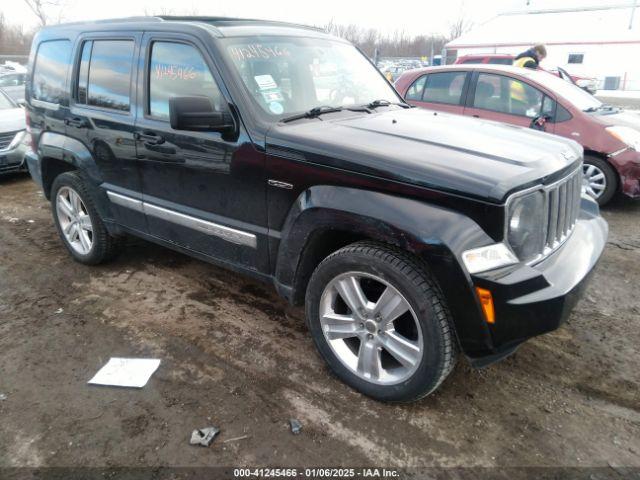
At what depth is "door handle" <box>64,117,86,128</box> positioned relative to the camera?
377 centimetres

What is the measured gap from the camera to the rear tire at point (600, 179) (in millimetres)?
5668

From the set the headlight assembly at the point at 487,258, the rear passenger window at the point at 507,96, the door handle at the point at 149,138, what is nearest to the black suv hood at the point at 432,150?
the headlight assembly at the point at 487,258

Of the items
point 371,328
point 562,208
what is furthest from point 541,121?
point 371,328

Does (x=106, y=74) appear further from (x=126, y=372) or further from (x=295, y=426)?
(x=295, y=426)

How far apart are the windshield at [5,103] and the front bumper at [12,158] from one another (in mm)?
1295

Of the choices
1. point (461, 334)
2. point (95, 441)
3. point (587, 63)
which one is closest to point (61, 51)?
point (95, 441)

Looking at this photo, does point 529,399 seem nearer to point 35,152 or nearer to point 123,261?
point 123,261

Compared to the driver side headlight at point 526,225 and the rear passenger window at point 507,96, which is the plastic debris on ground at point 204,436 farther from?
the rear passenger window at point 507,96

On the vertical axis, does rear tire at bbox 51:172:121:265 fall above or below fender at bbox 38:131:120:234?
below

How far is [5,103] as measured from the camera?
8.14 meters

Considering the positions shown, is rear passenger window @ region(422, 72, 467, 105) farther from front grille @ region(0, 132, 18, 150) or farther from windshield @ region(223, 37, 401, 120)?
front grille @ region(0, 132, 18, 150)

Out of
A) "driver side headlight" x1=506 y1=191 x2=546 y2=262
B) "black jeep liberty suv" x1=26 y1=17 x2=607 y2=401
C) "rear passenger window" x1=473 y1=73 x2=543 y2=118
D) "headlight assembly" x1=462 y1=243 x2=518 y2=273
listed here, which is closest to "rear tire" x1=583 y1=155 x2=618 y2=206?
"rear passenger window" x1=473 y1=73 x2=543 y2=118

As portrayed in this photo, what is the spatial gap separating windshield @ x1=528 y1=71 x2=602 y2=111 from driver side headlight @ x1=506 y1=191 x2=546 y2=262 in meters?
4.42

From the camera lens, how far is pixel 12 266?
438 centimetres
